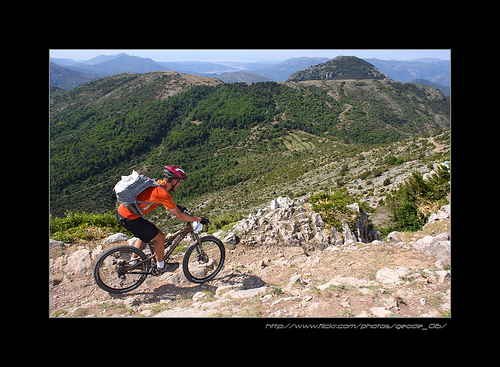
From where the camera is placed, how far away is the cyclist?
173 inches

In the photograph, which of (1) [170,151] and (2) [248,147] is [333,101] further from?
(1) [170,151]

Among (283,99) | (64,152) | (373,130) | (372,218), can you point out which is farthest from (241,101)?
(372,218)

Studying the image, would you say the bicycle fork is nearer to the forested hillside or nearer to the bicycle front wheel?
the bicycle front wheel

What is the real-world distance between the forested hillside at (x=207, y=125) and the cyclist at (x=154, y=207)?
56.2 meters

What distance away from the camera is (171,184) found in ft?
15.5

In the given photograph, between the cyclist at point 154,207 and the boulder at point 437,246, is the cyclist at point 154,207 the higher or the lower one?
the higher one

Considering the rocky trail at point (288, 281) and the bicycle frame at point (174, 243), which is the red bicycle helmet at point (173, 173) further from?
the rocky trail at point (288, 281)

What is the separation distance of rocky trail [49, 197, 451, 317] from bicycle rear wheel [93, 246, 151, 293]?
0.61ft

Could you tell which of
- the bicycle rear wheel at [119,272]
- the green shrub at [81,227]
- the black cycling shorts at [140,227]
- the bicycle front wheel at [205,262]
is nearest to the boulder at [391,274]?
the bicycle front wheel at [205,262]

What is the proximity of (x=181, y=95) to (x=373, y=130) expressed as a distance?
9526 cm

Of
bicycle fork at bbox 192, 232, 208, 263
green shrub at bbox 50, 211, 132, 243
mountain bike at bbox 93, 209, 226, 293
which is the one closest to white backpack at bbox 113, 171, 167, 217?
mountain bike at bbox 93, 209, 226, 293

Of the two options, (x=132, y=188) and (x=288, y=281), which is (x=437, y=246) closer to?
(x=288, y=281)

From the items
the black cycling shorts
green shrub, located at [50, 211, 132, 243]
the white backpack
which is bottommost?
green shrub, located at [50, 211, 132, 243]

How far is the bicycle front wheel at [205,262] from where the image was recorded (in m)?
5.27
